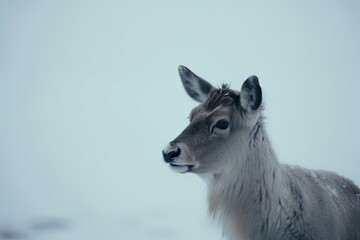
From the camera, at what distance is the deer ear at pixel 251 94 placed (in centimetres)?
553

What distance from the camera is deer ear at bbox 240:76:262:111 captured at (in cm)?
553

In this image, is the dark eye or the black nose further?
the dark eye

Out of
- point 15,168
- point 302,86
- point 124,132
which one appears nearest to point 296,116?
point 124,132

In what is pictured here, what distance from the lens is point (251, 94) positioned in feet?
18.6

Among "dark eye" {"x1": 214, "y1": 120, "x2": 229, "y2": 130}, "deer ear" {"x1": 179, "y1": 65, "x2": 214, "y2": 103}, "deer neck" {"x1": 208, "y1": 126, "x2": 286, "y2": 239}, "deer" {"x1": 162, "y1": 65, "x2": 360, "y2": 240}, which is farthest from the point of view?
"deer ear" {"x1": 179, "y1": 65, "x2": 214, "y2": 103}

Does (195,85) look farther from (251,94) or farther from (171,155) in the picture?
(171,155)

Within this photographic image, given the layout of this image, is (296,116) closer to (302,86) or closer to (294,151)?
(294,151)

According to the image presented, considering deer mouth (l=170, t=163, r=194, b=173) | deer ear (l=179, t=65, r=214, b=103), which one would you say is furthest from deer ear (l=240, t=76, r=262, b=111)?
deer mouth (l=170, t=163, r=194, b=173)

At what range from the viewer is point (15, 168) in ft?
49.3

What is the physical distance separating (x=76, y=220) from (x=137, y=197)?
277 centimetres

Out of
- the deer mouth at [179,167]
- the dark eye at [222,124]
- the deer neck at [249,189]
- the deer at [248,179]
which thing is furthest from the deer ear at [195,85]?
the deer mouth at [179,167]

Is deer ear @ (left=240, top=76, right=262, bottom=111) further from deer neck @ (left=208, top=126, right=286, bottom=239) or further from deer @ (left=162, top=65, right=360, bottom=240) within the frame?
deer neck @ (left=208, top=126, right=286, bottom=239)

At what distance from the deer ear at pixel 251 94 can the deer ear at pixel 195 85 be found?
0.84 metres

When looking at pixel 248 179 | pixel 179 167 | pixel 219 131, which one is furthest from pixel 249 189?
pixel 179 167
